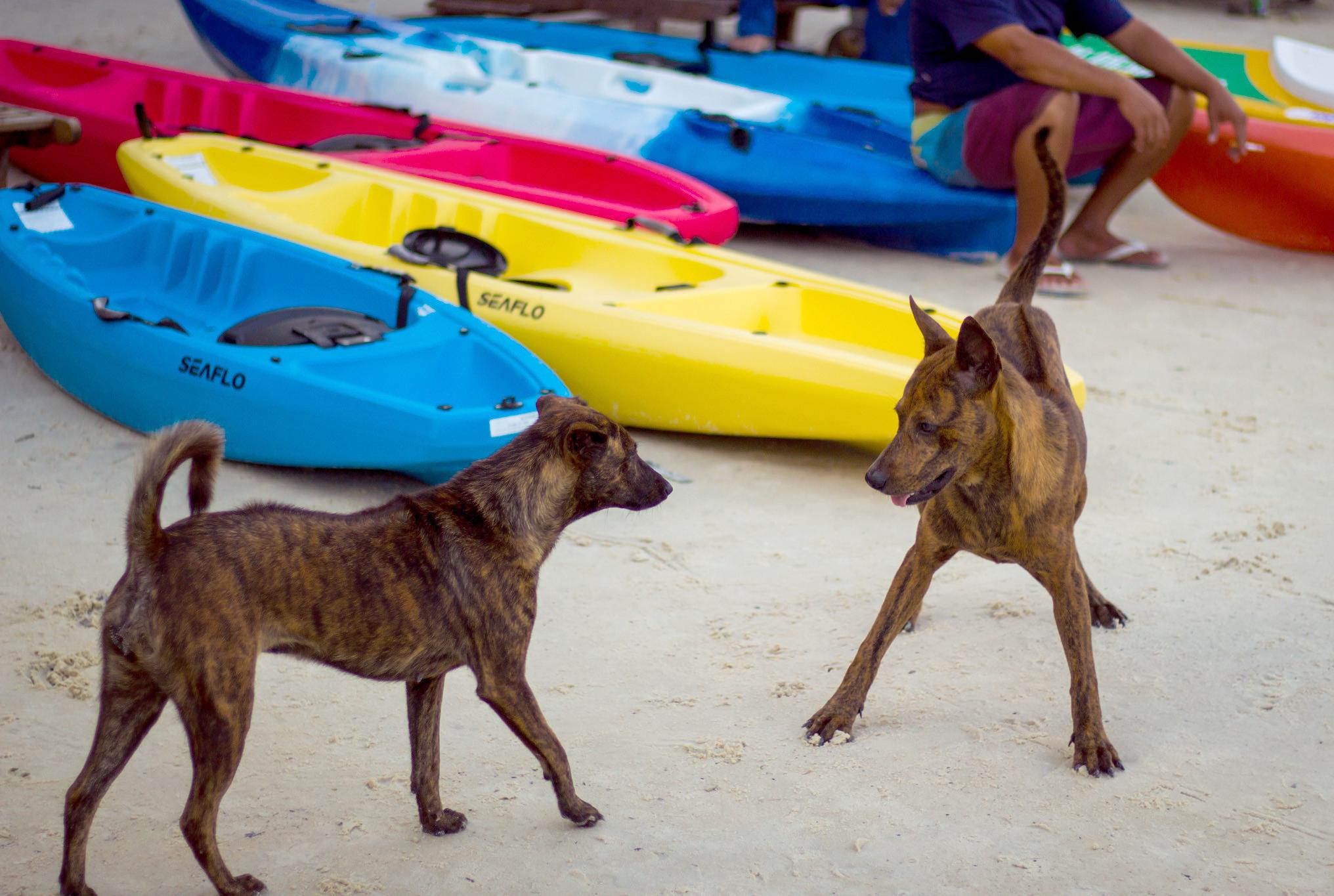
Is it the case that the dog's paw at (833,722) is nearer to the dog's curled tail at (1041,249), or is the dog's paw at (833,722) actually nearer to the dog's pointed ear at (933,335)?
the dog's pointed ear at (933,335)

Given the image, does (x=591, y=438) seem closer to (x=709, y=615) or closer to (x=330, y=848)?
(x=330, y=848)

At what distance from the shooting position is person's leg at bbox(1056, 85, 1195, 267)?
706 cm

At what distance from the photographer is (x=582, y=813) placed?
2738mm

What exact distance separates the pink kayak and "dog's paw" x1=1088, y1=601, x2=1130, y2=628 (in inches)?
108

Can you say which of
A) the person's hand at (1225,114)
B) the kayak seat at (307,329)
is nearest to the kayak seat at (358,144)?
the kayak seat at (307,329)

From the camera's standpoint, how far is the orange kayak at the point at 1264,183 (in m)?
7.52

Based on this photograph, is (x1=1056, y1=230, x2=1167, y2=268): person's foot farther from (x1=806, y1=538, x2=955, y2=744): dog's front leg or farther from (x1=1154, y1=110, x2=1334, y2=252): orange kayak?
(x1=806, y1=538, x2=955, y2=744): dog's front leg

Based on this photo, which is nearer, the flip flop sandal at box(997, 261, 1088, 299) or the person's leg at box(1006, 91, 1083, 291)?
the person's leg at box(1006, 91, 1083, 291)

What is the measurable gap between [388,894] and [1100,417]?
386cm

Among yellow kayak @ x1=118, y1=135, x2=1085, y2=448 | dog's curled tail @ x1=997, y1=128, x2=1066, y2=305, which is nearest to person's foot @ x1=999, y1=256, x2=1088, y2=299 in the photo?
yellow kayak @ x1=118, y1=135, x2=1085, y2=448

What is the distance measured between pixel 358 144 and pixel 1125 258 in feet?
14.4

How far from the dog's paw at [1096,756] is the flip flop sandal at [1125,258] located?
5.14 metres

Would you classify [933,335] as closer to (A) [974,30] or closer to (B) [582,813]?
(B) [582,813]

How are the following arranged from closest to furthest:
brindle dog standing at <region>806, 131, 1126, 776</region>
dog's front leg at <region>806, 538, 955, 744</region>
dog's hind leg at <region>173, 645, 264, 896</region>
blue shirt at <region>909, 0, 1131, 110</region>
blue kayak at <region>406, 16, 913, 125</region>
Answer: dog's hind leg at <region>173, 645, 264, 896</region> < brindle dog standing at <region>806, 131, 1126, 776</region> < dog's front leg at <region>806, 538, 955, 744</region> < blue shirt at <region>909, 0, 1131, 110</region> < blue kayak at <region>406, 16, 913, 125</region>
